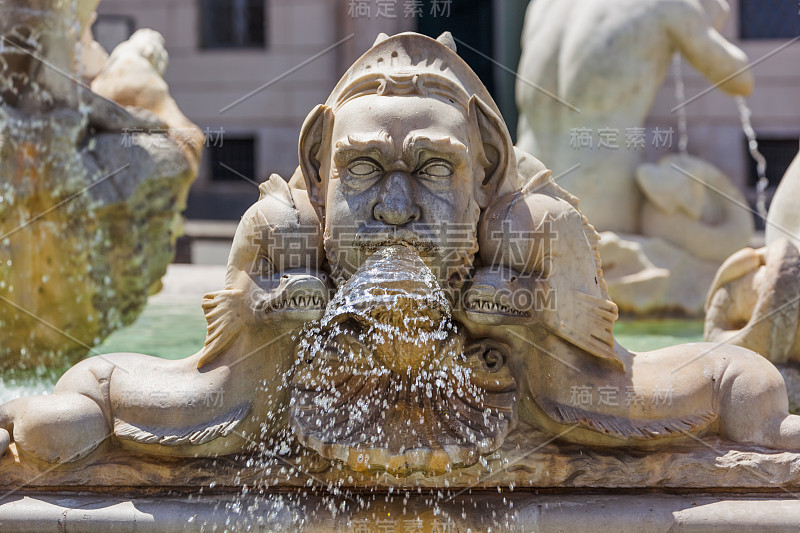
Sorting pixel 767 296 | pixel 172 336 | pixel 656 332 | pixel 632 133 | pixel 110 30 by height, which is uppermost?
pixel 110 30

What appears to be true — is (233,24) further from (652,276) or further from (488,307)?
(488,307)

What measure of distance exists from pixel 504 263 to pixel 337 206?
43cm

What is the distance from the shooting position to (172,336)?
516 cm

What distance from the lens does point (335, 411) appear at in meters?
2.48

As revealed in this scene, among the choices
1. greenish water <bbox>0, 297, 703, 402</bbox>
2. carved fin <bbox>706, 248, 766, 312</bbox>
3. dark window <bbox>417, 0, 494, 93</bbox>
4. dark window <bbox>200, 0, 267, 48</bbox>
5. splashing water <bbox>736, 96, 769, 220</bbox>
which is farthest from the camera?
dark window <bbox>200, 0, 267, 48</bbox>

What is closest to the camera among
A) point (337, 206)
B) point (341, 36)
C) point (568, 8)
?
point (337, 206)

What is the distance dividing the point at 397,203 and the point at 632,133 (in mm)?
4186

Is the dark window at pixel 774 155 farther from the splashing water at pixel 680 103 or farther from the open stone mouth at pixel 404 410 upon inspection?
the open stone mouth at pixel 404 410

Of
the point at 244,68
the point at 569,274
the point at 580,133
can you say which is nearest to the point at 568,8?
the point at 580,133

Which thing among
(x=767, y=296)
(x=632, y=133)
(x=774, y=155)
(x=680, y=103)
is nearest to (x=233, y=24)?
(x=680, y=103)

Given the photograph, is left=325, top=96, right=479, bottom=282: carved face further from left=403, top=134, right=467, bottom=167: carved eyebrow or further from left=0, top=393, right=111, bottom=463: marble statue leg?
left=0, top=393, right=111, bottom=463: marble statue leg

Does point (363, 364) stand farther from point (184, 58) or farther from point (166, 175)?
point (184, 58)

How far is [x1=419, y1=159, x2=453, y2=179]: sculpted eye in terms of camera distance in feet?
8.02

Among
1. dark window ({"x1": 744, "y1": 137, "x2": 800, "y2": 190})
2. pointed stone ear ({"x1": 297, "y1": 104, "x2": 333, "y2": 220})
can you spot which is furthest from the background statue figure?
dark window ({"x1": 744, "y1": 137, "x2": 800, "y2": 190})
